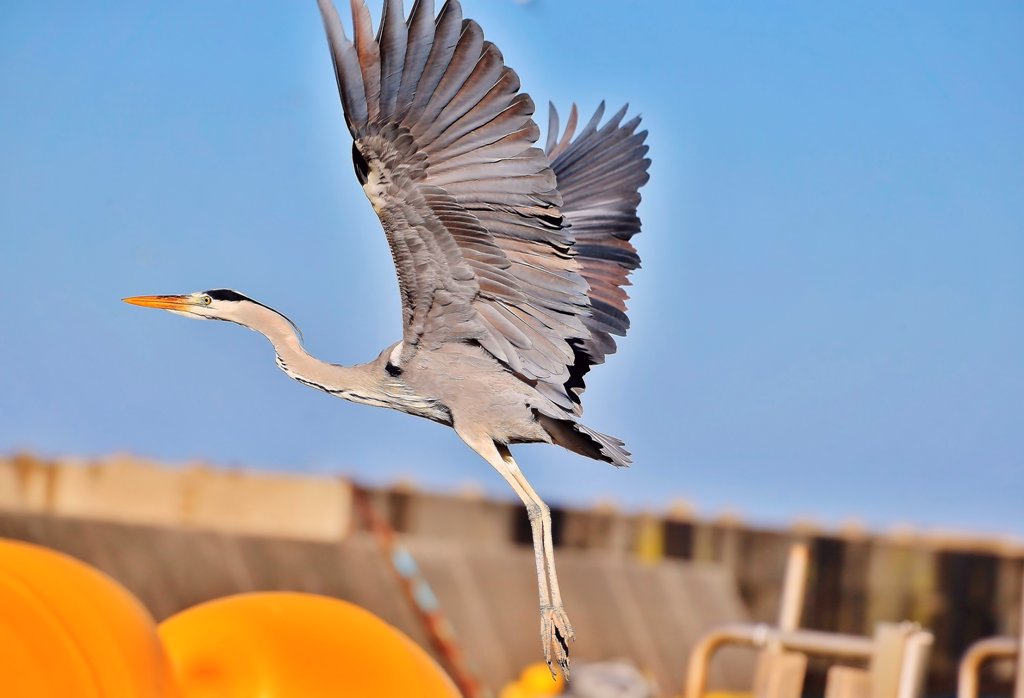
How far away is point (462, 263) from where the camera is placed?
2850 mm

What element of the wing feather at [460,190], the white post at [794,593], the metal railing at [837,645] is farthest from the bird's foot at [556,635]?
the white post at [794,593]

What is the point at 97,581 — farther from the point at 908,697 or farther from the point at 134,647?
the point at 908,697

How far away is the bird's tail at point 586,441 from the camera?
2.91 m

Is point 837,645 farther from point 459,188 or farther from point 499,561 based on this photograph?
point 499,561

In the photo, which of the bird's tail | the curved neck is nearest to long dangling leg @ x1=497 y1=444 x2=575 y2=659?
the bird's tail

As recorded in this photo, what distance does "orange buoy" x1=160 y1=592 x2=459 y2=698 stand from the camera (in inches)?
133

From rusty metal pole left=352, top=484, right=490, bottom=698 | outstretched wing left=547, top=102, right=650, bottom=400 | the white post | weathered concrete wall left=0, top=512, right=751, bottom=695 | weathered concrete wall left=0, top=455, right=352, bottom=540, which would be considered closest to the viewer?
outstretched wing left=547, top=102, right=650, bottom=400

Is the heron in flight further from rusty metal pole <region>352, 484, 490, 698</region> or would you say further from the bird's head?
rusty metal pole <region>352, 484, 490, 698</region>

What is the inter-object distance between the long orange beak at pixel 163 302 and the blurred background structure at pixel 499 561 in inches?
242

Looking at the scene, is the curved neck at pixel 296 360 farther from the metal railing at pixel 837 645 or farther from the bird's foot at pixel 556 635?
the metal railing at pixel 837 645

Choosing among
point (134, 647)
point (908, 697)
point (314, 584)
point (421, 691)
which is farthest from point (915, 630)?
point (314, 584)

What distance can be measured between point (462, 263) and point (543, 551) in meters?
0.64

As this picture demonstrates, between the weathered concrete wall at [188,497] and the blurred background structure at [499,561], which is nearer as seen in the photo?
the blurred background structure at [499,561]

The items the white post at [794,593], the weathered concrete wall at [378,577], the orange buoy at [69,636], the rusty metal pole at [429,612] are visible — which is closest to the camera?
the orange buoy at [69,636]
